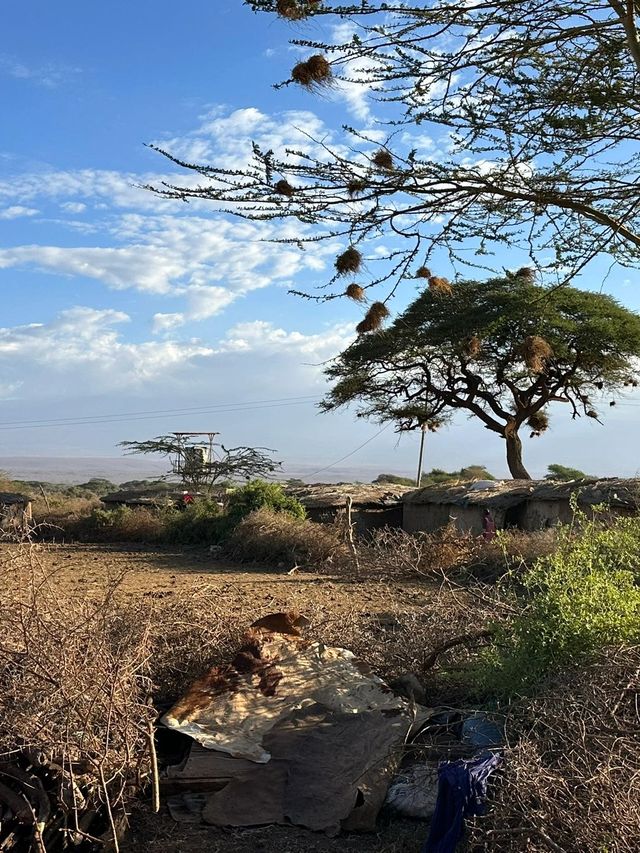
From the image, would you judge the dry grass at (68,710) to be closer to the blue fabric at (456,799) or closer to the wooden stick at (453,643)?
the blue fabric at (456,799)

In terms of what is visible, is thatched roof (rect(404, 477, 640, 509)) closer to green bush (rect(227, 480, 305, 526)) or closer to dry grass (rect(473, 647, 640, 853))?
green bush (rect(227, 480, 305, 526))

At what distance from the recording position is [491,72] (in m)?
6.52

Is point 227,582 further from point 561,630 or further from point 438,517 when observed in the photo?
point 561,630

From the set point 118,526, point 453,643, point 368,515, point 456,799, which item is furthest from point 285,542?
point 456,799

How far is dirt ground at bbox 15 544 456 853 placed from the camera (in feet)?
13.1

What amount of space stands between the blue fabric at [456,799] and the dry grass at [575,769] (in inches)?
2.8

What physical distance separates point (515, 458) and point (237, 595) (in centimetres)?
1897

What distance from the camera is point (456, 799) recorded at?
3.51 metres

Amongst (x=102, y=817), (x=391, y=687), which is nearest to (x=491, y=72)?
(x=391, y=687)

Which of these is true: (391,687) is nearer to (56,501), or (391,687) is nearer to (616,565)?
(616,565)

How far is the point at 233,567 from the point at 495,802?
1195cm

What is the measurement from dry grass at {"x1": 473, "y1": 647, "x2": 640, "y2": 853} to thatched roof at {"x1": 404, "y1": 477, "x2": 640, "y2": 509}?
1020 cm

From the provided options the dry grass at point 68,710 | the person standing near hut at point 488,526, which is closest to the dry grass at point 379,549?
the person standing near hut at point 488,526

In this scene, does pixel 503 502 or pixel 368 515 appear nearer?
pixel 503 502
